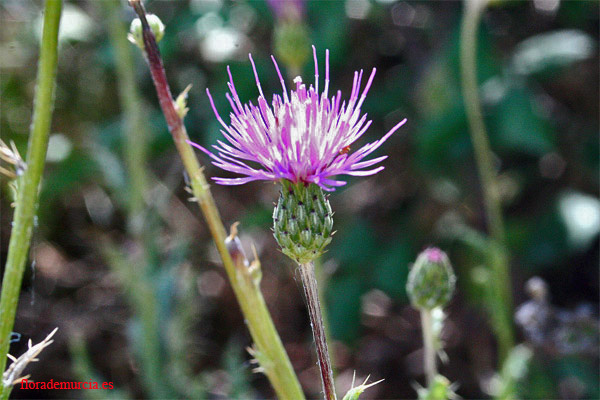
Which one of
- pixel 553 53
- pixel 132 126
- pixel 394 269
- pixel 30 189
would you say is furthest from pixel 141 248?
pixel 553 53

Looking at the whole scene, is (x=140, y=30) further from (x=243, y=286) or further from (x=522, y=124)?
(x=522, y=124)

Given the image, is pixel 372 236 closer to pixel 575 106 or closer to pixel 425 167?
pixel 425 167

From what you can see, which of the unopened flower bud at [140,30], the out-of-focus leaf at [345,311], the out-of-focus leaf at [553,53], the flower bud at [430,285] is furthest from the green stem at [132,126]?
the out-of-focus leaf at [553,53]

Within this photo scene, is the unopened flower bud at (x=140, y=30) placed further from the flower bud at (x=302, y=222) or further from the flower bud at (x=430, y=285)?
the flower bud at (x=430, y=285)

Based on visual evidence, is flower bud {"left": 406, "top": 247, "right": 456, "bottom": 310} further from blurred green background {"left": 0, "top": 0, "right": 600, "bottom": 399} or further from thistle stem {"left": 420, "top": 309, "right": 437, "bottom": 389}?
blurred green background {"left": 0, "top": 0, "right": 600, "bottom": 399}

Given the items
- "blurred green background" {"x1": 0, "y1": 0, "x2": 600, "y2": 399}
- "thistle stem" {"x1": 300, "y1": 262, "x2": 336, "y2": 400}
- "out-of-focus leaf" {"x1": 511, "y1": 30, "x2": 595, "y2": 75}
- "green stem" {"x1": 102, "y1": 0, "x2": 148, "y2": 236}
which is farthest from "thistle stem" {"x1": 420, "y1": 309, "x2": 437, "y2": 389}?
"out-of-focus leaf" {"x1": 511, "y1": 30, "x2": 595, "y2": 75}

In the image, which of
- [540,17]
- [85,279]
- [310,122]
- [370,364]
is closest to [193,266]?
A: [85,279]
